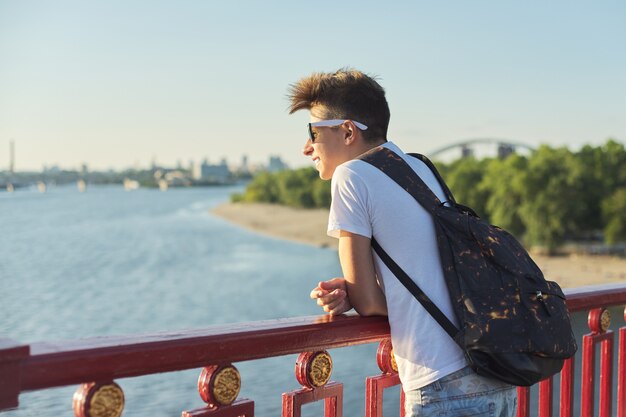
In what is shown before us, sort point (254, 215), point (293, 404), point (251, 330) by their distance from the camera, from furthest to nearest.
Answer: point (254, 215), point (293, 404), point (251, 330)

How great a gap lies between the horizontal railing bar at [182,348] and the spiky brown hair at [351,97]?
1.72ft

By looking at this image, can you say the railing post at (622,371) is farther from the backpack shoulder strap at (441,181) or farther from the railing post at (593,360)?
the backpack shoulder strap at (441,181)

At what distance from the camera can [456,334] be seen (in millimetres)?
2010

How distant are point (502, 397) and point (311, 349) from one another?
0.51 metres

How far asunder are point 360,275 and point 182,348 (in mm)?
550

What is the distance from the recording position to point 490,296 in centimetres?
202

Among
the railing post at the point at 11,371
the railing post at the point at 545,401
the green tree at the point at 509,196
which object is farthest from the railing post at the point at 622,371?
the green tree at the point at 509,196

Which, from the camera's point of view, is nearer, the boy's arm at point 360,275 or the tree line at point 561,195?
the boy's arm at point 360,275

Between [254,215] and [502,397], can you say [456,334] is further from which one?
[254,215]

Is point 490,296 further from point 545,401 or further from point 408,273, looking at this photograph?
point 545,401

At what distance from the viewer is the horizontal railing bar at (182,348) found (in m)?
1.56

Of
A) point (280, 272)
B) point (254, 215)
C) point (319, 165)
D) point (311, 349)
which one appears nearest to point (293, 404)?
point (311, 349)

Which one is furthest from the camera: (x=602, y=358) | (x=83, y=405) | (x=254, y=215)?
(x=254, y=215)

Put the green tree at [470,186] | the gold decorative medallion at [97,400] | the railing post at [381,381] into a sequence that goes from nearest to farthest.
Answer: the gold decorative medallion at [97,400]
the railing post at [381,381]
the green tree at [470,186]
